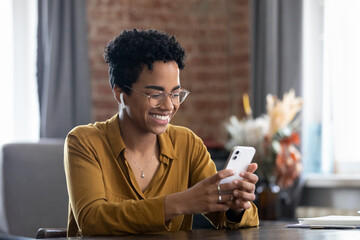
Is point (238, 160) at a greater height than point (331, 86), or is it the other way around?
point (331, 86)

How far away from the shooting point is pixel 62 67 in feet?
14.3

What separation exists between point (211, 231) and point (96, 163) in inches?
17.5

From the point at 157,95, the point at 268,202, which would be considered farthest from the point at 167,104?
the point at 268,202

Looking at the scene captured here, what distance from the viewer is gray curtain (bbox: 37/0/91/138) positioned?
4.30 metres

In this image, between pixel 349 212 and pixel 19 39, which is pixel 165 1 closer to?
pixel 19 39

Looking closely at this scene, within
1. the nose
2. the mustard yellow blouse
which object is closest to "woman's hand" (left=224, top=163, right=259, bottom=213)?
the mustard yellow blouse

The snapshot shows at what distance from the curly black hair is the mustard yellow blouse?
19 cm

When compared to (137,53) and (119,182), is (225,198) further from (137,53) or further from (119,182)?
(137,53)

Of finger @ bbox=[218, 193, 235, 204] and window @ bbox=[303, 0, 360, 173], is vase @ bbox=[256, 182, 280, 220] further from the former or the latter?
finger @ bbox=[218, 193, 235, 204]

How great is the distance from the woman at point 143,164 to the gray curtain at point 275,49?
207cm

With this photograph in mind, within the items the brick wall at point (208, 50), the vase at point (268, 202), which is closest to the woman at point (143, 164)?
the vase at point (268, 202)

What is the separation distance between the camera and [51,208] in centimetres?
304

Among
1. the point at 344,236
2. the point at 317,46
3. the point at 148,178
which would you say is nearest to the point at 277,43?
the point at 317,46

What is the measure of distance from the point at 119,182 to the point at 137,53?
436 mm
